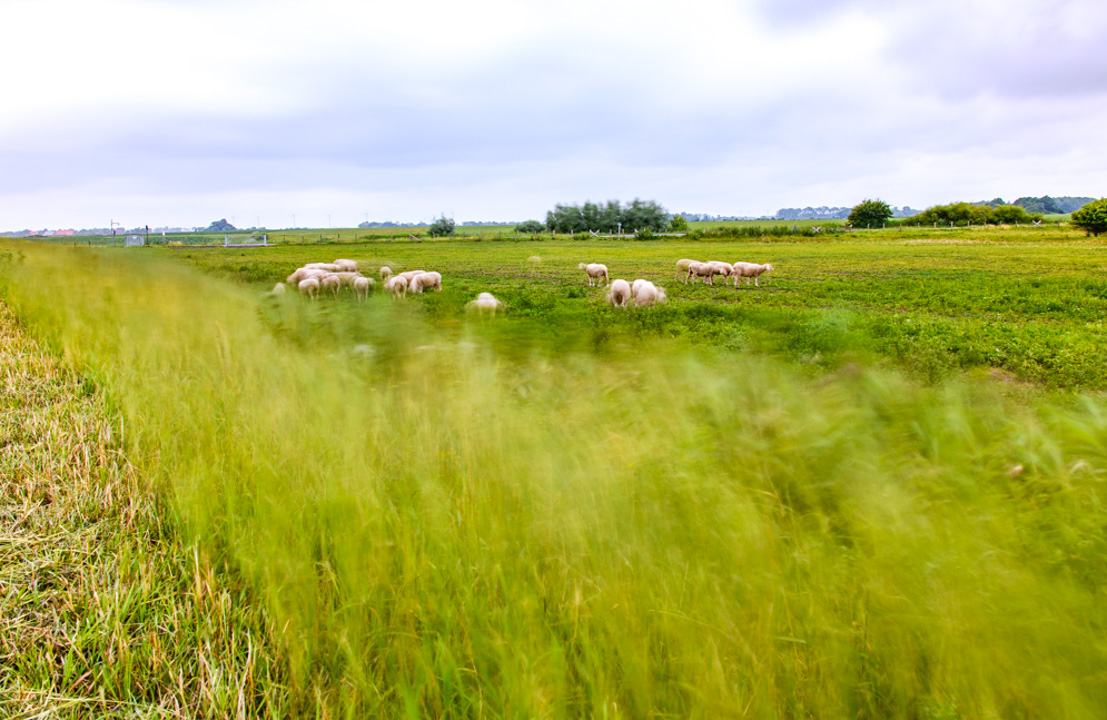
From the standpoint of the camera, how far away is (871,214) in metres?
89.4

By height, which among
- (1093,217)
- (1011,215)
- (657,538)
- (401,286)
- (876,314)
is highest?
(1011,215)

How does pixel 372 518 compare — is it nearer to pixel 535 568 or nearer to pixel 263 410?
pixel 535 568

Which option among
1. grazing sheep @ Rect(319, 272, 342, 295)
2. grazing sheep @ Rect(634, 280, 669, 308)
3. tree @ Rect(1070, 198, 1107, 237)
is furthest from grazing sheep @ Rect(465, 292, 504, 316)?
tree @ Rect(1070, 198, 1107, 237)

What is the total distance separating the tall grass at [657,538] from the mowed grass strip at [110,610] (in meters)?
0.12

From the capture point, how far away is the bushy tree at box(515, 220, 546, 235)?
68281 millimetres

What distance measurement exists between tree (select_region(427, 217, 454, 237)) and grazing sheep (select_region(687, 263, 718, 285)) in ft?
156

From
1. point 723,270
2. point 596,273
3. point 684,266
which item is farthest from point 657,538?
point 684,266

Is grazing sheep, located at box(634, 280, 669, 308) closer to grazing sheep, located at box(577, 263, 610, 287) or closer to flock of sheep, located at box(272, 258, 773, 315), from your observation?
flock of sheep, located at box(272, 258, 773, 315)

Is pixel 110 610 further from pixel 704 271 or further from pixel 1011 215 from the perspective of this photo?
pixel 1011 215

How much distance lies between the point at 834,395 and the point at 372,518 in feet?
9.64

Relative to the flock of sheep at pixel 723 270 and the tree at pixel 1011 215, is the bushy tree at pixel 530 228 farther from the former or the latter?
the tree at pixel 1011 215

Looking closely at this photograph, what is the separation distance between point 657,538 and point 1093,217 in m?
45.8

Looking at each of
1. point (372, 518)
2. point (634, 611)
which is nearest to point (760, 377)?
point (634, 611)

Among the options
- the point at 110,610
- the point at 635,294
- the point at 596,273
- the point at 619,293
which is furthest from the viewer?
the point at 596,273
